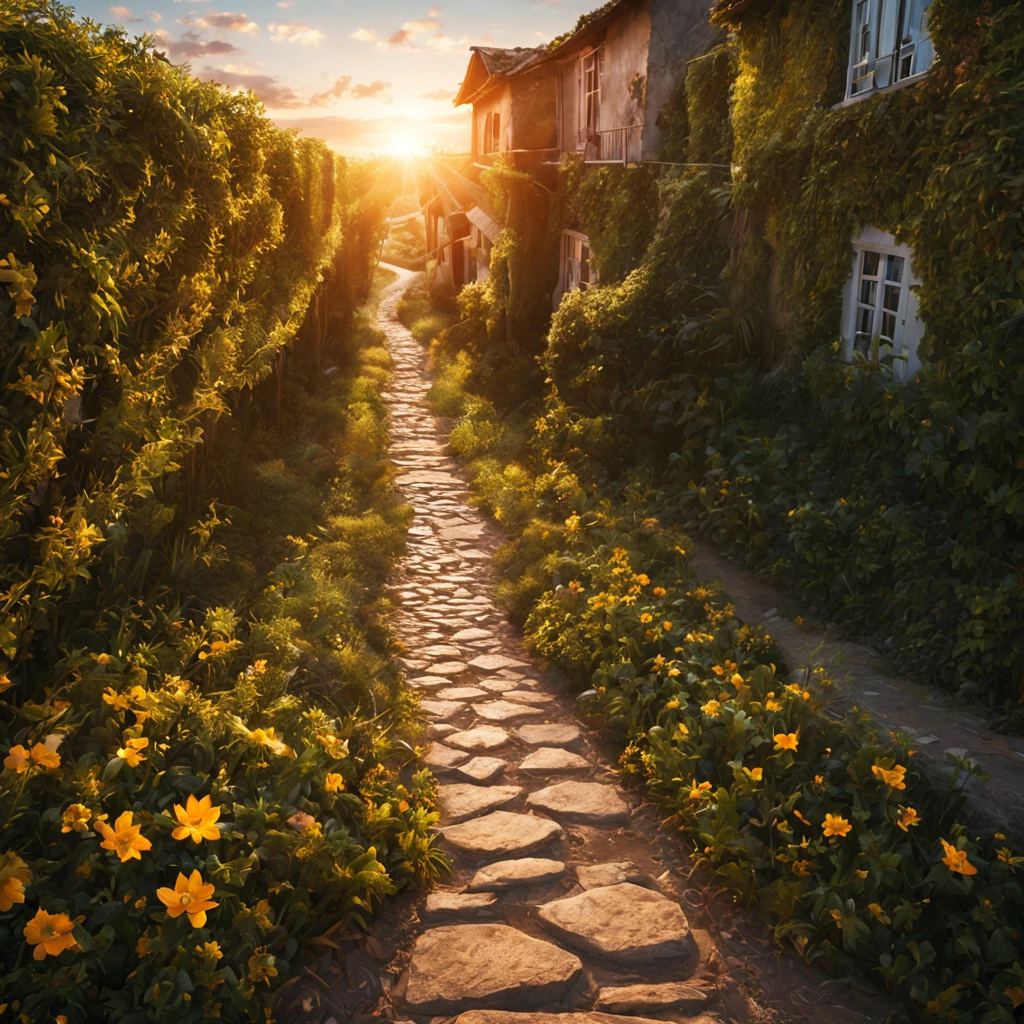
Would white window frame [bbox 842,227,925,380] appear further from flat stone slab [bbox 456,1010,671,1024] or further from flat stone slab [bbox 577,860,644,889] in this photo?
flat stone slab [bbox 456,1010,671,1024]

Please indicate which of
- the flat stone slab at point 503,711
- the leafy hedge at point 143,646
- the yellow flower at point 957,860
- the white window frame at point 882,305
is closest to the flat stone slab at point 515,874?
the leafy hedge at point 143,646

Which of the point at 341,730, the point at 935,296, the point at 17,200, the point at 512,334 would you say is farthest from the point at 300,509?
the point at 512,334

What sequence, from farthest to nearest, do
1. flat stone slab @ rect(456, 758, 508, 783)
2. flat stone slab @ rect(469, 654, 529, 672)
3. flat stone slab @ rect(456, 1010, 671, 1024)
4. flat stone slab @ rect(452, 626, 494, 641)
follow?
flat stone slab @ rect(452, 626, 494, 641) < flat stone slab @ rect(469, 654, 529, 672) < flat stone slab @ rect(456, 758, 508, 783) < flat stone slab @ rect(456, 1010, 671, 1024)

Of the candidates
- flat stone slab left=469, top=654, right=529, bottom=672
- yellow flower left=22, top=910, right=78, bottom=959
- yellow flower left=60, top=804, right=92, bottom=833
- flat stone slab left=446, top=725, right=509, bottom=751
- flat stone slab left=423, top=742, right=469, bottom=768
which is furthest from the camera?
flat stone slab left=469, top=654, right=529, bottom=672

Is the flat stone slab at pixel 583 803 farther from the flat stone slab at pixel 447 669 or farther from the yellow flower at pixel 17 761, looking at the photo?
the yellow flower at pixel 17 761

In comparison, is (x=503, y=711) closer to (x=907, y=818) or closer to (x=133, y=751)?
(x=907, y=818)

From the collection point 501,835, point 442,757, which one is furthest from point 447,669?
point 501,835

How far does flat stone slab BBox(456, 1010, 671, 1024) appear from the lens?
338 cm

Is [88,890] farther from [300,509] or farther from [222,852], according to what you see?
[300,509]

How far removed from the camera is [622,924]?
13.1ft

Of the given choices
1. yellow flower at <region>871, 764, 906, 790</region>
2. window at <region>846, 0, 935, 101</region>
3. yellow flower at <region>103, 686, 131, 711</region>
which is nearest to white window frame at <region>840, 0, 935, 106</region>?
window at <region>846, 0, 935, 101</region>

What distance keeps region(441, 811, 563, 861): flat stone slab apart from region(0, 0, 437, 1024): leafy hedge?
284mm

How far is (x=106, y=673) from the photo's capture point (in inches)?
162

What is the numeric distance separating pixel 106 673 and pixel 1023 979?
4209 millimetres
